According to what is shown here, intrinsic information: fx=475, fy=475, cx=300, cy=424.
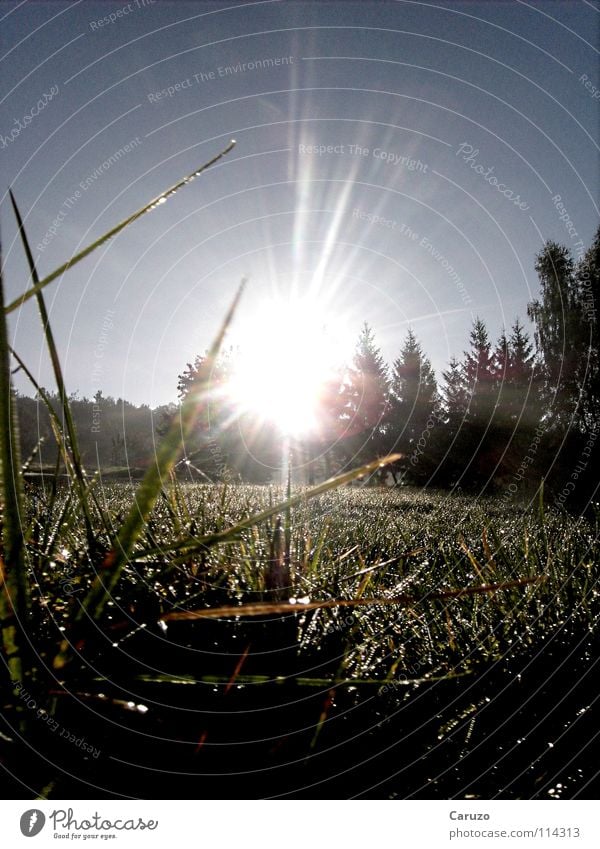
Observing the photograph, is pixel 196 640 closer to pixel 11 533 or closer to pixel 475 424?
pixel 11 533

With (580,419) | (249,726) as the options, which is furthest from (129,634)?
(580,419)

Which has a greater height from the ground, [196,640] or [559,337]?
[559,337]

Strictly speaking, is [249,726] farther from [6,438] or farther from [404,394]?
[404,394]

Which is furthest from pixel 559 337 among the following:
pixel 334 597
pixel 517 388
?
pixel 334 597

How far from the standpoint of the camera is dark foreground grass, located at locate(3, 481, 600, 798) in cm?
60

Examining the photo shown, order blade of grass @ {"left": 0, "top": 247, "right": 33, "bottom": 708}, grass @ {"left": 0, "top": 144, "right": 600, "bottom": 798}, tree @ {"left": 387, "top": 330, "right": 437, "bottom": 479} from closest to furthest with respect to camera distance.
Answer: blade of grass @ {"left": 0, "top": 247, "right": 33, "bottom": 708}
grass @ {"left": 0, "top": 144, "right": 600, "bottom": 798}
tree @ {"left": 387, "top": 330, "right": 437, "bottom": 479}

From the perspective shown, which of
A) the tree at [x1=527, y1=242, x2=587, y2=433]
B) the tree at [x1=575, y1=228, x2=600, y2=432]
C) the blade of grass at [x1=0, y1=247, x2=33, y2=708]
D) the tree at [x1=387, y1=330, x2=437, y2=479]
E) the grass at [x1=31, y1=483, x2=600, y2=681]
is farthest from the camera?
the tree at [x1=387, y1=330, x2=437, y2=479]

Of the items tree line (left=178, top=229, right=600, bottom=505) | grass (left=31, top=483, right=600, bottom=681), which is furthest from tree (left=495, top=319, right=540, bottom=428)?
grass (left=31, top=483, right=600, bottom=681)

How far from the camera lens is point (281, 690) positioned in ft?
2.24

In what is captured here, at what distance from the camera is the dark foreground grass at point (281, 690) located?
0.60 metres

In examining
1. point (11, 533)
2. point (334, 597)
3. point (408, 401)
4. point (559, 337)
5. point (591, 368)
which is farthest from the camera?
point (408, 401)

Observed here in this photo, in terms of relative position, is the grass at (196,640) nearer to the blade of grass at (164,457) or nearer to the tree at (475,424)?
the blade of grass at (164,457)

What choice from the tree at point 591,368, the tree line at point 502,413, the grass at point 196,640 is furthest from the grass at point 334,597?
the tree at point 591,368

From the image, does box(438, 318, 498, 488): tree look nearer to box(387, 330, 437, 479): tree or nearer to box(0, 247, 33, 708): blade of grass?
box(387, 330, 437, 479): tree
